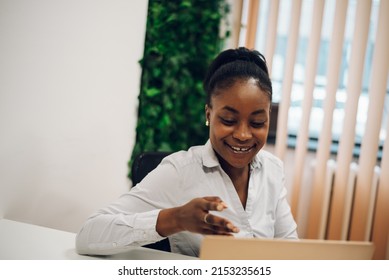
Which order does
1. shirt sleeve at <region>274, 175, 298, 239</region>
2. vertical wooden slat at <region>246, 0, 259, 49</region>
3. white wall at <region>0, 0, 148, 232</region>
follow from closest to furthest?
1. shirt sleeve at <region>274, 175, 298, 239</region>
2. white wall at <region>0, 0, 148, 232</region>
3. vertical wooden slat at <region>246, 0, 259, 49</region>

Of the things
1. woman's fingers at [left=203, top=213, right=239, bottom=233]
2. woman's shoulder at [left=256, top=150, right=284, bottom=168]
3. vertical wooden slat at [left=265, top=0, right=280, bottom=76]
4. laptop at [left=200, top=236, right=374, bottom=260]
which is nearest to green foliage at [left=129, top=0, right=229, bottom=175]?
vertical wooden slat at [left=265, top=0, right=280, bottom=76]

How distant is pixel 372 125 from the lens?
2.37 meters

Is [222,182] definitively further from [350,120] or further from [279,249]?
[350,120]

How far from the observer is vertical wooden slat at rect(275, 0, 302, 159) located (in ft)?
7.97

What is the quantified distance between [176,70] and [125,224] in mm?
1633

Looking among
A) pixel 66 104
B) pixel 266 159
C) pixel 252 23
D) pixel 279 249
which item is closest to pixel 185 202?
pixel 266 159

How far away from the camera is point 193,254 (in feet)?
3.97

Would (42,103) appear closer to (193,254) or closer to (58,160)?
(58,160)

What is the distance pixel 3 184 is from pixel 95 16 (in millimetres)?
891

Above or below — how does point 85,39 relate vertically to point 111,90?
above

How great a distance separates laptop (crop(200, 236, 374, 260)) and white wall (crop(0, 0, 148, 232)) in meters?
1.29

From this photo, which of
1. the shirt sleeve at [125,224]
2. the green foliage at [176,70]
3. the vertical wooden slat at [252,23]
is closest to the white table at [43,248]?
the shirt sleeve at [125,224]

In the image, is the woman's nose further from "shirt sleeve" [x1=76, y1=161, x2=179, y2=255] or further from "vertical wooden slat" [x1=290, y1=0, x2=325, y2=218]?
"vertical wooden slat" [x1=290, y1=0, x2=325, y2=218]
